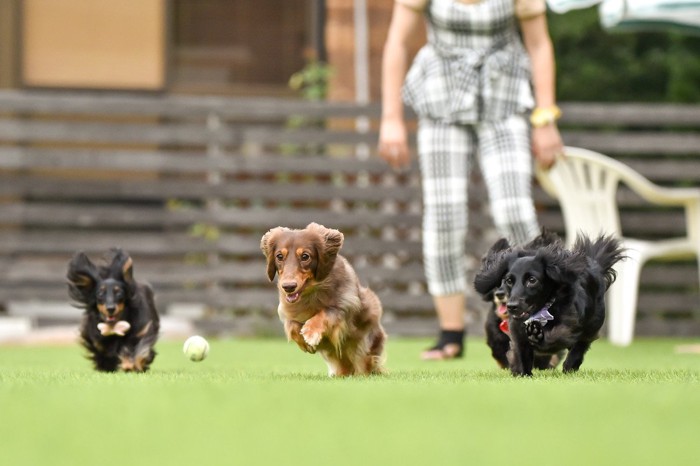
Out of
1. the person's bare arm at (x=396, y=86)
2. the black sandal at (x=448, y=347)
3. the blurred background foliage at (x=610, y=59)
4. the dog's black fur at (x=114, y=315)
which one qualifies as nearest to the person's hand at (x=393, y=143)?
the person's bare arm at (x=396, y=86)

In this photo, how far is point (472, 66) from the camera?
20.4 ft

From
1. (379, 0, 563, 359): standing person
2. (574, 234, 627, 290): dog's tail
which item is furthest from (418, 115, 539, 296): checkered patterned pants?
(574, 234, 627, 290): dog's tail

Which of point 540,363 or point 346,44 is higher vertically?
point 346,44

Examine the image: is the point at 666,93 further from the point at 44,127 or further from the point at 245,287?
the point at 44,127

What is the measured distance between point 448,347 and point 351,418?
315cm

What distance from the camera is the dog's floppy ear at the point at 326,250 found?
4.24 m

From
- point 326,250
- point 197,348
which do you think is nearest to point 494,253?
point 326,250

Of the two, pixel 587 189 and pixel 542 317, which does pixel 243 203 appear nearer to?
pixel 587 189

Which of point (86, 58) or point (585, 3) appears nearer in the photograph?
point (585, 3)

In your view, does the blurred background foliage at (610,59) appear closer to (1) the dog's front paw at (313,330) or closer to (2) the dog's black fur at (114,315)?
(2) the dog's black fur at (114,315)

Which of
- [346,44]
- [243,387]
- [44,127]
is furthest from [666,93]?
[243,387]

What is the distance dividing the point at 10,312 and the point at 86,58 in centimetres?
252

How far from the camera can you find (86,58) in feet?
34.0

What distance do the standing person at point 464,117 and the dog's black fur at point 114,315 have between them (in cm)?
158
